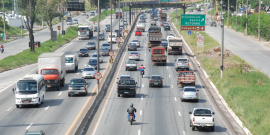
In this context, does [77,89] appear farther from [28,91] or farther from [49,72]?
[28,91]

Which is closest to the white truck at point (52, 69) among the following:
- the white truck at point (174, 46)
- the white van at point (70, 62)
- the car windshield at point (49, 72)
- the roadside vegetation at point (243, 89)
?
the car windshield at point (49, 72)

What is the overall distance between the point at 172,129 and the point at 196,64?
3497cm

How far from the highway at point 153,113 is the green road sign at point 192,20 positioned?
68.0 ft

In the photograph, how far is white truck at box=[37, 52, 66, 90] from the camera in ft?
147

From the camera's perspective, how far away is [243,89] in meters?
41.7

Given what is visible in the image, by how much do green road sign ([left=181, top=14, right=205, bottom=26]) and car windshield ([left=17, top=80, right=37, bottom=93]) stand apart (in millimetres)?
40882

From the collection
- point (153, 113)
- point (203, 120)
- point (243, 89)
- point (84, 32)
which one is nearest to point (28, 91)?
point (153, 113)

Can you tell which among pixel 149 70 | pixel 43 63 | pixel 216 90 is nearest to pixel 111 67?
pixel 149 70

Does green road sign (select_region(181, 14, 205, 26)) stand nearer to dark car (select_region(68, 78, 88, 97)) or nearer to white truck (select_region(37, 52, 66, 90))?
white truck (select_region(37, 52, 66, 90))

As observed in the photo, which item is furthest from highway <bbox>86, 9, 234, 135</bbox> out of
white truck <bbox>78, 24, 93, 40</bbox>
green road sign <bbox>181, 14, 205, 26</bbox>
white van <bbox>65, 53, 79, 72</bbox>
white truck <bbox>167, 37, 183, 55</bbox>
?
white truck <bbox>78, 24, 93, 40</bbox>

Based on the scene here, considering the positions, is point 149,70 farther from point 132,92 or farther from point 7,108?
point 7,108

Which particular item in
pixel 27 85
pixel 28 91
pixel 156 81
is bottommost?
pixel 156 81

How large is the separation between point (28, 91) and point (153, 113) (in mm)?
11281

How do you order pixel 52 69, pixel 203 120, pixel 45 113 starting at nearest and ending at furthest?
pixel 203 120 < pixel 45 113 < pixel 52 69
